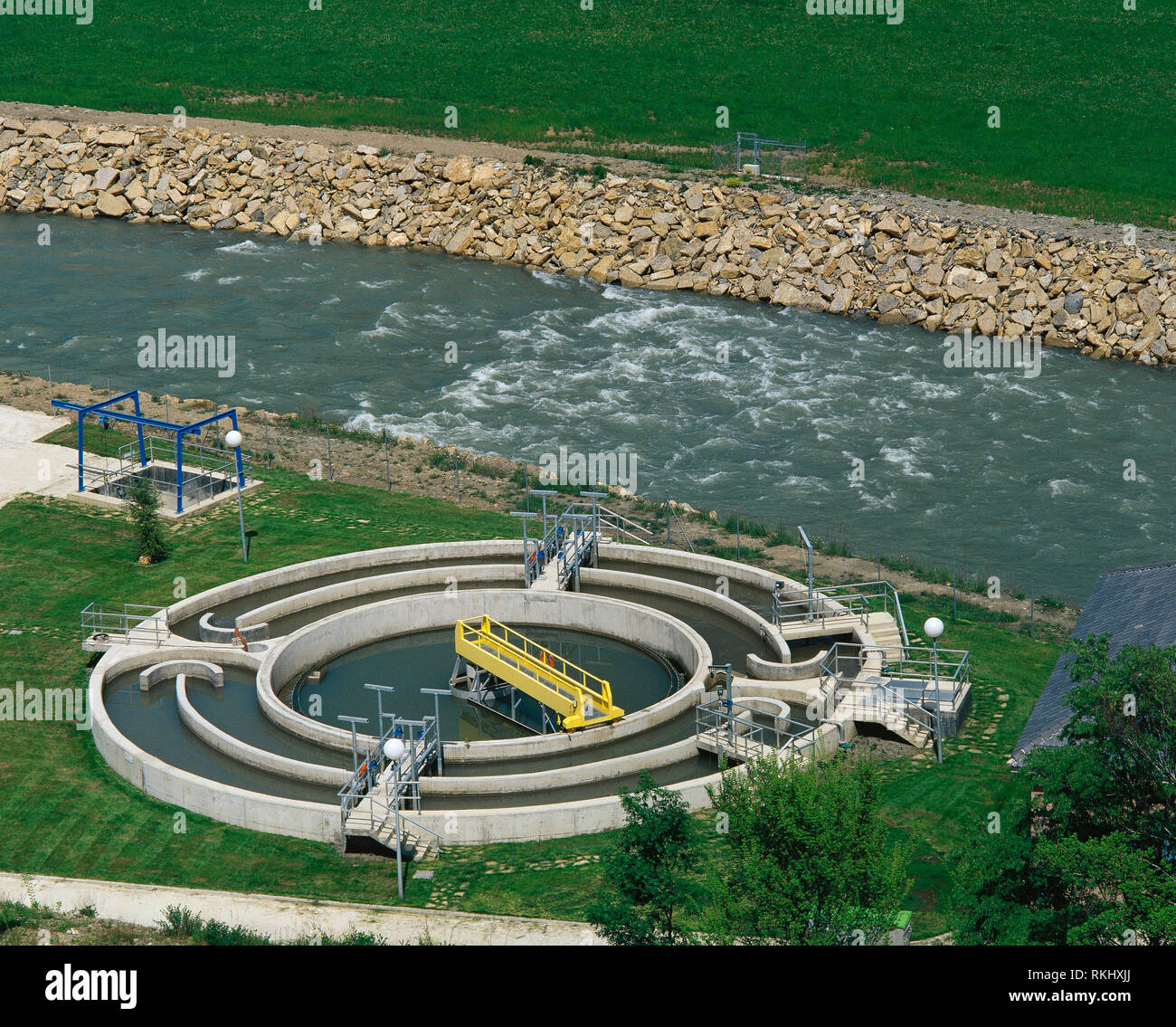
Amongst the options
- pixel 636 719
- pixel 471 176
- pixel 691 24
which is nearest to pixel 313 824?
pixel 636 719

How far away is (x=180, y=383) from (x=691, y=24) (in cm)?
5540

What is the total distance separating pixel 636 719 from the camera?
1672 inches

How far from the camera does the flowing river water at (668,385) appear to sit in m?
61.8

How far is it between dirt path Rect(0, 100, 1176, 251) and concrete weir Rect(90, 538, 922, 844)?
38834 millimetres

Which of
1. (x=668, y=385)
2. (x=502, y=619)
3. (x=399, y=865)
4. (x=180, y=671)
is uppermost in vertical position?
(x=668, y=385)

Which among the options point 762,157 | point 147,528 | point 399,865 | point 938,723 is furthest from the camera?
point 762,157

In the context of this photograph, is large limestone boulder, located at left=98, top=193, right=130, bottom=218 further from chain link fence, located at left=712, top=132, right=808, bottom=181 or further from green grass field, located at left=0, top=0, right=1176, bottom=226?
chain link fence, located at left=712, top=132, right=808, bottom=181

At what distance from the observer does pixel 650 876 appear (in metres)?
31.1

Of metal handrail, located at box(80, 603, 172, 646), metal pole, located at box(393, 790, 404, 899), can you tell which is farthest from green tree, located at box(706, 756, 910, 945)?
metal handrail, located at box(80, 603, 172, 646)

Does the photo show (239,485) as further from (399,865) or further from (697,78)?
(697,78)

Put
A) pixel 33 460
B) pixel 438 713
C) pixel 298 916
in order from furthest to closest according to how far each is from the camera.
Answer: pixel 33 460
pixel 438 713
pixel 298 916

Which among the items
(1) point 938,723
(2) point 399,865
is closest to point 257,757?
(2) point 399,865

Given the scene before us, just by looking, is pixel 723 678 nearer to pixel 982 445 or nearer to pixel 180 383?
pixel 982 445

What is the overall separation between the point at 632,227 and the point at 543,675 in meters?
47.4
